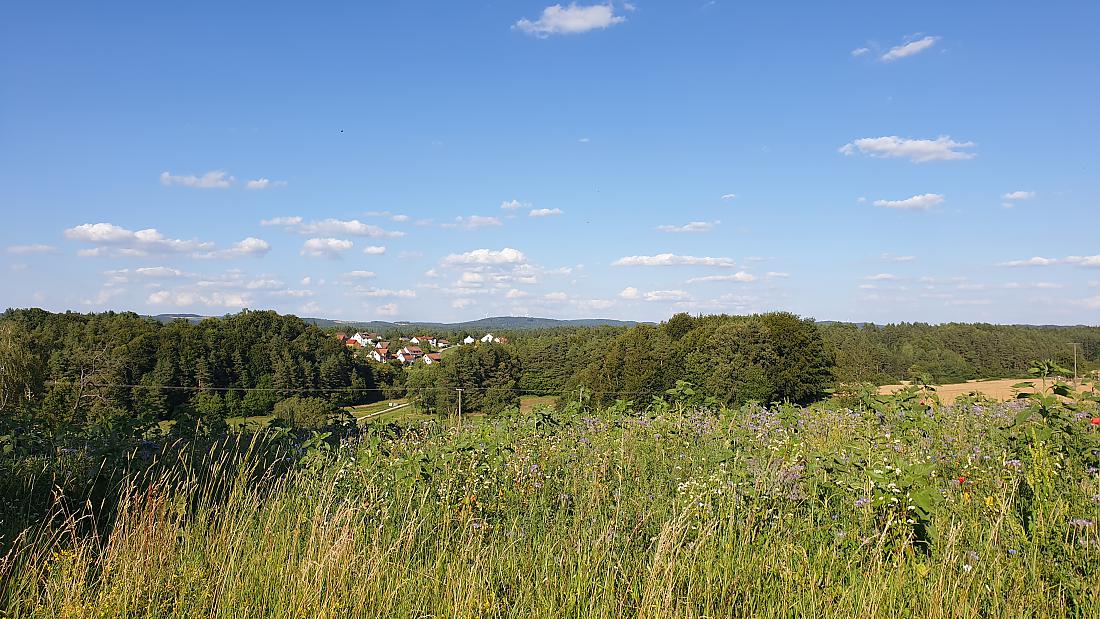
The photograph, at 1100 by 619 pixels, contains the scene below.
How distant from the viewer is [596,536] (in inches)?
122

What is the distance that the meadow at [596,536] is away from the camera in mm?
2564

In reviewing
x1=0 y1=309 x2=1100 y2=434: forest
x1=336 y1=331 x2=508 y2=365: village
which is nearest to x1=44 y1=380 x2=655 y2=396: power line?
x1=0 y1=309 x2=1100 y2=434: forest

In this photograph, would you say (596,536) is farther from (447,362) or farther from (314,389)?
(447,362)

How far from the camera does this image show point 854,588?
261 cm

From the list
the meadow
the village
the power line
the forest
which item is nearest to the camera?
the meadow

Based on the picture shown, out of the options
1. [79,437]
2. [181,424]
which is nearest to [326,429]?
[181,424]

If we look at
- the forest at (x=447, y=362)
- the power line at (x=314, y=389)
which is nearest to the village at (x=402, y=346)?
the forest at (x=447, y=362)

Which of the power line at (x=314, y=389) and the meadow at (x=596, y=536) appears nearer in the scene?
the meadow at (x=596, y=536)

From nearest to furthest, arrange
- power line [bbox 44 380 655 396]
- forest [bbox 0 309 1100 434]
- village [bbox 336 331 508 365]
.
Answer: power line [bbox 44 380 655 396] < forest [bbox 0 309 1100 434] < village [bbox 336 331 508 365]

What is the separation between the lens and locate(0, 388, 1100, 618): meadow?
2564 mm

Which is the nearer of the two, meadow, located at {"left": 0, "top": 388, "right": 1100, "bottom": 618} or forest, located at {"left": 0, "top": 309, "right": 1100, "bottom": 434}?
meadow, located at {"left": 0, "top": 388, "right": 1100, "bottom": 618}

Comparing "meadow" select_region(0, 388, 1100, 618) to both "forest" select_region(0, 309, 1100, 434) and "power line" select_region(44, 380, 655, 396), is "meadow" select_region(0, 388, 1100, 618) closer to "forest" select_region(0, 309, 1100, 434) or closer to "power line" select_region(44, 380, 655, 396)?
"power line" select_region(44, 380, 655, 396)

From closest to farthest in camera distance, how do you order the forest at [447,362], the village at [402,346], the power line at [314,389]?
the power line at [314,389]
the forest at [447,362]
the village at [402,346]

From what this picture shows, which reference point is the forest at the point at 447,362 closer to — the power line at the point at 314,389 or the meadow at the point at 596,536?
the power line at the point at 314,389
